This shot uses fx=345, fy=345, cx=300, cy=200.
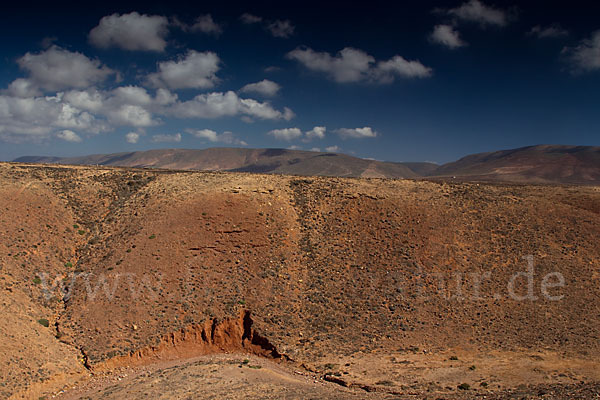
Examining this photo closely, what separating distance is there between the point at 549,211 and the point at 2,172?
59579 millimetres

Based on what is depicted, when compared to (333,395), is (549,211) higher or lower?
higher

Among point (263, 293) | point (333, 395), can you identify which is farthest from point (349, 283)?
point (333, 395)

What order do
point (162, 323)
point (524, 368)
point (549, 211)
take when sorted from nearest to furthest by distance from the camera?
point (524, 368) < point (162, 323) < point (549, 211)

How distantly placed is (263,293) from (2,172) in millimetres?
33451

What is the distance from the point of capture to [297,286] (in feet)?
94.3

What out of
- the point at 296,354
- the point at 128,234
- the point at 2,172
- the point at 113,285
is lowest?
the point at 296,354

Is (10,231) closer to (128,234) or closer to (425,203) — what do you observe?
(128,234)

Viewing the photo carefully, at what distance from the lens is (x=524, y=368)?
66.6ft

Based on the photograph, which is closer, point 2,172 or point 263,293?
point 263,293

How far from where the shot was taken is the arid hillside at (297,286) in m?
20.9

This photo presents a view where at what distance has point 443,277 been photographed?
29.9 metres

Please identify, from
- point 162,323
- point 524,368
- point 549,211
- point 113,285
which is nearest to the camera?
point 524,368

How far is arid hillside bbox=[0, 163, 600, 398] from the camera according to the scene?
2088 cm

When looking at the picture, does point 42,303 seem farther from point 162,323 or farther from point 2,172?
point 2,172
